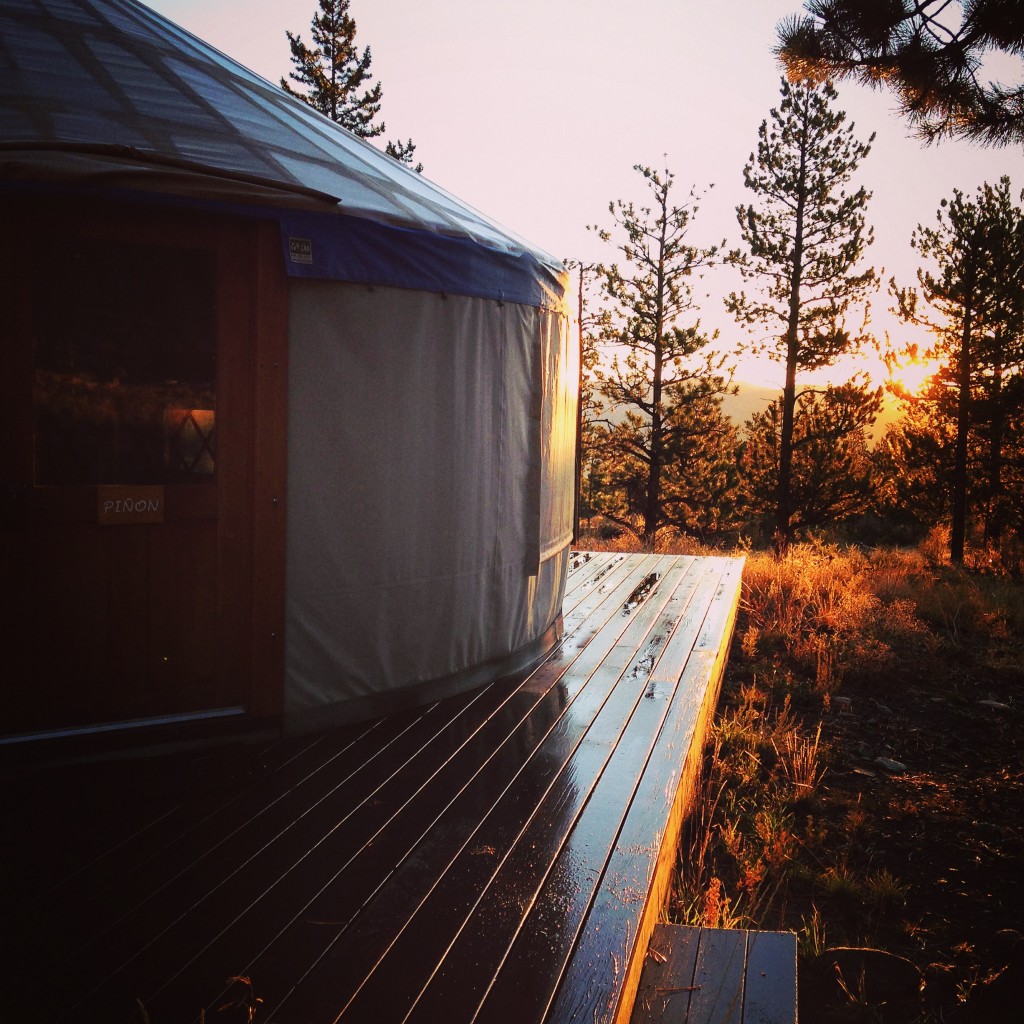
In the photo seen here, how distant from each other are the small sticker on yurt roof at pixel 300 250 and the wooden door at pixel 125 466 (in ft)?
0.42

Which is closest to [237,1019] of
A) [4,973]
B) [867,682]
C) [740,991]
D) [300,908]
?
[300,908]

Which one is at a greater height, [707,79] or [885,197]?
[885,197]

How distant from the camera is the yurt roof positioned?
2346mm

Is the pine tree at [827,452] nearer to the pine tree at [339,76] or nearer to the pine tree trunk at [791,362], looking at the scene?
the pine tree trunk at [791,362]

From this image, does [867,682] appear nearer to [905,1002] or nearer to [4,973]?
[905,1002]

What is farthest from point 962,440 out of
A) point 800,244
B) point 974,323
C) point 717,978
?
point 717,978

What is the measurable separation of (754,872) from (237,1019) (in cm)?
170

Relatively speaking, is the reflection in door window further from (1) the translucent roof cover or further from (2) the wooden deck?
(2) the wooden deck

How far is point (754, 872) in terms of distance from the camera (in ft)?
8.27

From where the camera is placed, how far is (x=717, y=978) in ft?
5.45

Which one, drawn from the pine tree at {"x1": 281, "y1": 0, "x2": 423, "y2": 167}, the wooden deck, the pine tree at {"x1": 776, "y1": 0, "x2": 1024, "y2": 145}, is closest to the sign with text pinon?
the wooden deck

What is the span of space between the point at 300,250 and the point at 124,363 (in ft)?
2.16

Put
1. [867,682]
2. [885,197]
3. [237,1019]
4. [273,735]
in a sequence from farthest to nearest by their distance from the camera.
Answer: [885,197] → [867,682] → [273,735] → [237,1019]

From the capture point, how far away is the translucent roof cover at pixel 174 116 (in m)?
2.51
